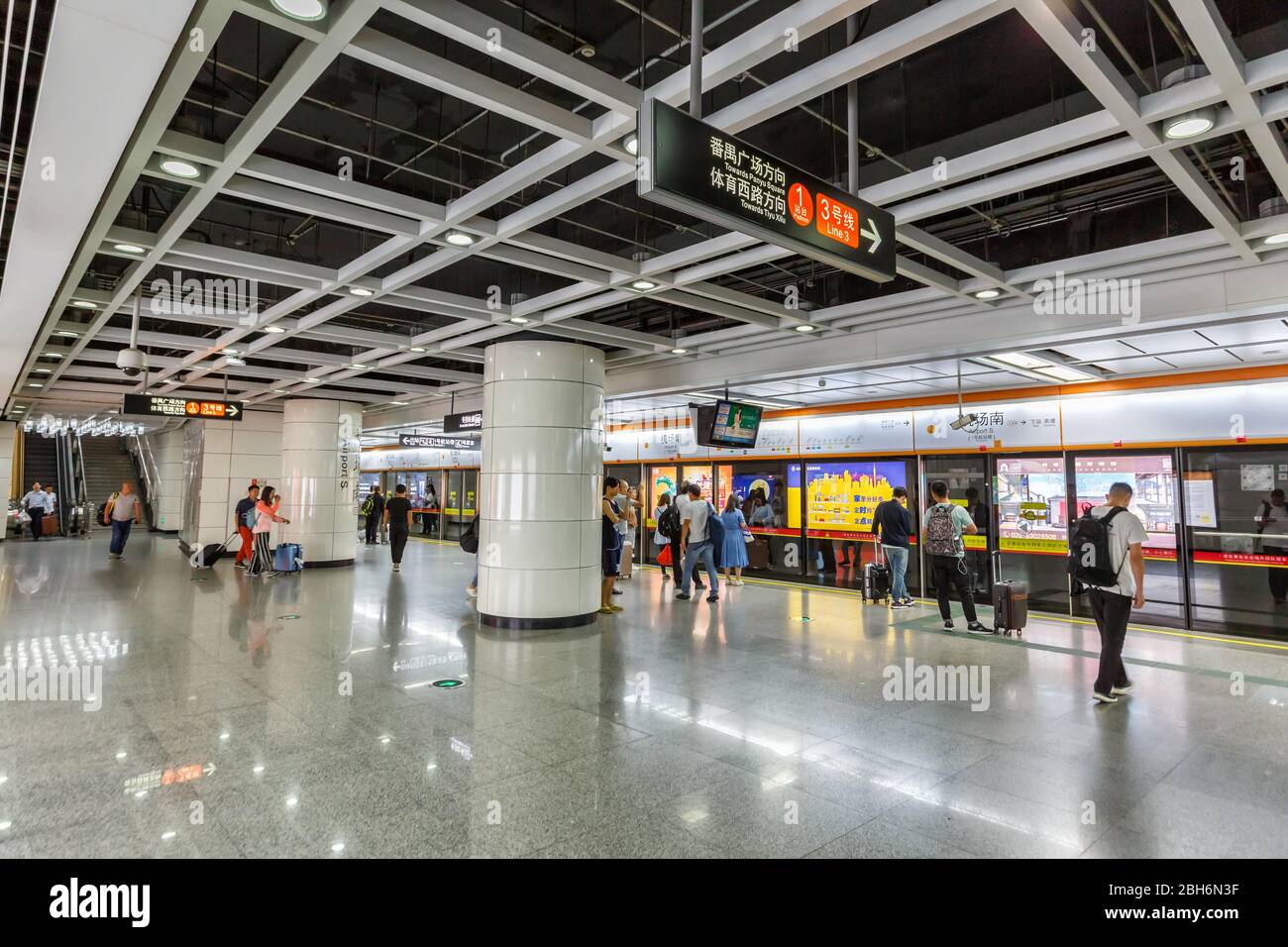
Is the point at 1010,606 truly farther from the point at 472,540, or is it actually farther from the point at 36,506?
the point at 36,506

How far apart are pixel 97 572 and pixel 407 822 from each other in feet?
41.9

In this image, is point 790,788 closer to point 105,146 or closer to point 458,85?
point 458,85

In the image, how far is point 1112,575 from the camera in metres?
5.37

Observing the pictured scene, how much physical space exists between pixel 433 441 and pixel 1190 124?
14.1 metres

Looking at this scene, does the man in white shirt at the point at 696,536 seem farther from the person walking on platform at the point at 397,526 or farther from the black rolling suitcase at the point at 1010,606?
the person walking on platform at the point at 397,526

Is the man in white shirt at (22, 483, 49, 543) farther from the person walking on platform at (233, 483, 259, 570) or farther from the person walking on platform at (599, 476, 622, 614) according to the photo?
the person walking on platform at (599, 476, 622, 614)

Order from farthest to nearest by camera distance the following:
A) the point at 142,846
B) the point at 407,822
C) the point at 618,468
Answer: the point at 618,468
the point at 407,822
the point at 142,846

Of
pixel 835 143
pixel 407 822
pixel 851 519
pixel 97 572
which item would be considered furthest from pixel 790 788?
pixel 97 572

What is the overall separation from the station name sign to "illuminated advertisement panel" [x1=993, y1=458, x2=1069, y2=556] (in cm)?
1285

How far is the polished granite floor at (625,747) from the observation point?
311 cm

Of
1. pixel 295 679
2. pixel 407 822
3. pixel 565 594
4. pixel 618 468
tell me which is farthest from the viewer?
pixel 618 468

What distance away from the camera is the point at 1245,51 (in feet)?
12.1

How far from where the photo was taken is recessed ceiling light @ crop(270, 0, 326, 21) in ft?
8.80

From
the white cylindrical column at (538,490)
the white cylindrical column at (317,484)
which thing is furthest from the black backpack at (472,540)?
the white cylindrical column at (317,484)
